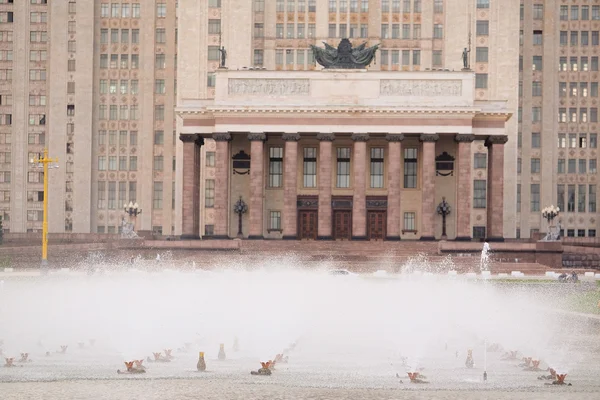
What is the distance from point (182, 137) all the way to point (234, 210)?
7941 mm

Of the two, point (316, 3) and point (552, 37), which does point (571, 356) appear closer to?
point (316, 3)

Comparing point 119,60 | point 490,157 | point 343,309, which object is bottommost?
point 343,309

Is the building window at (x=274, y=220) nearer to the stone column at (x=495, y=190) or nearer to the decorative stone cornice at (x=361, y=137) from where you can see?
the decorative stone cornice at (x=361, y=137)

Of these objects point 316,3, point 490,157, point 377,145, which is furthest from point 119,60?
point 490,157

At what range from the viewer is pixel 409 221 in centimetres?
9131

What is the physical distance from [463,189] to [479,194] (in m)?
19.2

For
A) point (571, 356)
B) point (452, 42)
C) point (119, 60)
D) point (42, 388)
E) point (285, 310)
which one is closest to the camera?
point (42, 388)

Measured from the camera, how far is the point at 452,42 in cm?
9981

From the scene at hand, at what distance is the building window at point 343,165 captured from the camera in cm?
9119

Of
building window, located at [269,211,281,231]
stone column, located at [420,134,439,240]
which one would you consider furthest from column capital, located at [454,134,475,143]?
building window, located at [269,211,281,231]

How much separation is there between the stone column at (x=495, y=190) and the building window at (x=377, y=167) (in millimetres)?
9428

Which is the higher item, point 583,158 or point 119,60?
point 119,60

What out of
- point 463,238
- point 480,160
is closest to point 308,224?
point 463,238

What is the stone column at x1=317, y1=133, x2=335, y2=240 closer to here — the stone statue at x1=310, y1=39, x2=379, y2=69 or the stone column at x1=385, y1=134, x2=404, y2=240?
the stone column at x1=385, y1=134, x2=404, y2=240
